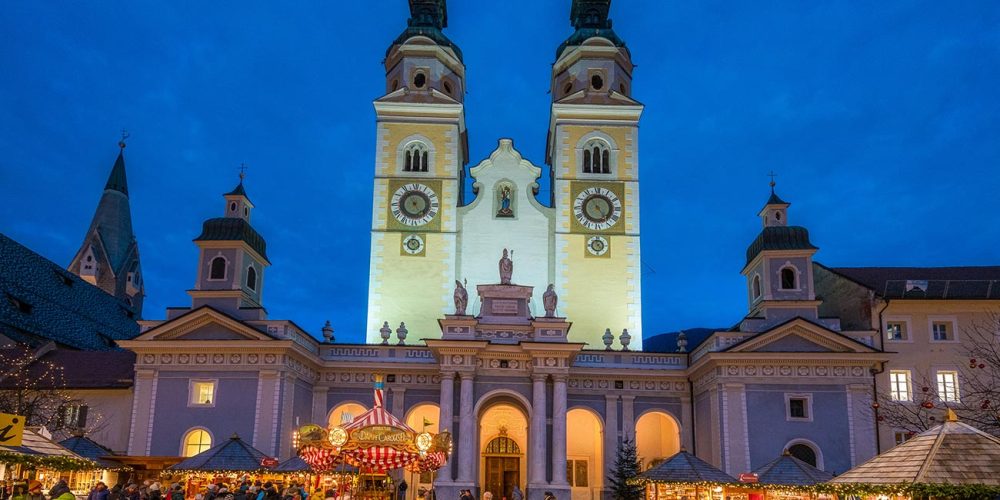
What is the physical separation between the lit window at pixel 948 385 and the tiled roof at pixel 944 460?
2398cm

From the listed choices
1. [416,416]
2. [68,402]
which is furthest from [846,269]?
[68,402]

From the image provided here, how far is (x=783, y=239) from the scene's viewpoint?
3938cm

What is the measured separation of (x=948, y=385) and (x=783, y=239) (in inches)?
356

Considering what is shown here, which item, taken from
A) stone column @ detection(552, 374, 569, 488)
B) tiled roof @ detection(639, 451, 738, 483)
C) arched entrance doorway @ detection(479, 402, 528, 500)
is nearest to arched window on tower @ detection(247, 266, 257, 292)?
arched entrance doorway @ detection(479, 402, 528, 500)

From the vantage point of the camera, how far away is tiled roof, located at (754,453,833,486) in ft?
94.3

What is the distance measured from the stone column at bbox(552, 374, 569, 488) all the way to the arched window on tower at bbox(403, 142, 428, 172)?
49.8 feet

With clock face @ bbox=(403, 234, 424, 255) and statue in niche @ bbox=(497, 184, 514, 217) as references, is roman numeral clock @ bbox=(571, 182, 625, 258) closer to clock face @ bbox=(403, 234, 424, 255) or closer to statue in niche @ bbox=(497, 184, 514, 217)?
statue in niche @ bbox=(497, 184, 514, 217)

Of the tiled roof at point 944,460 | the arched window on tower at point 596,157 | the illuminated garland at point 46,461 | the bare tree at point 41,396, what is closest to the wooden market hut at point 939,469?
the tiled roof at point 944,460

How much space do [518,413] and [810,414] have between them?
12.6 metres

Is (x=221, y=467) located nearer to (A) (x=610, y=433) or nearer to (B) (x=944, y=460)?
(A) (x=610, y=433)

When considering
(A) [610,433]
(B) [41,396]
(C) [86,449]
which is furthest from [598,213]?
(B) [41,396]

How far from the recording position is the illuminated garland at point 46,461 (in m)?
19.4

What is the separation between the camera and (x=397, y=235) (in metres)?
45.5

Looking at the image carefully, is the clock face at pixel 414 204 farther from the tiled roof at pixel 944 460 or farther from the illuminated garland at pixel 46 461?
the tiled roof at pixel 944 460
